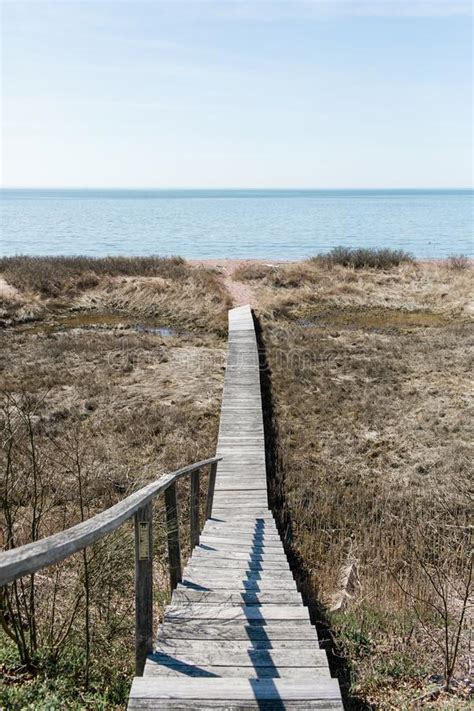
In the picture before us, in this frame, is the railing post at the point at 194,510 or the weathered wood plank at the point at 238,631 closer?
the weathered wood plank at the point at 238,631

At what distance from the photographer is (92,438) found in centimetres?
1157

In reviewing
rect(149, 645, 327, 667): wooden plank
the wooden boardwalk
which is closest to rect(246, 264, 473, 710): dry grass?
the wooden boardwalk

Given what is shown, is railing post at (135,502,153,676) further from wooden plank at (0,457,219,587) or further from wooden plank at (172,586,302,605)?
wooden plank at (172,586,302,605)

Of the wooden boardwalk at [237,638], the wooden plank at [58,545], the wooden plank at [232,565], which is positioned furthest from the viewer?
the wooden plank at [232,565]

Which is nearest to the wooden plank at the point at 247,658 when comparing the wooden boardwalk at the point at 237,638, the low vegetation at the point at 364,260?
the wooden boardwalk at the point at 237,638

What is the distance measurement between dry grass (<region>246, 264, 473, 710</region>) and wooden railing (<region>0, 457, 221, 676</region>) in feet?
5.41

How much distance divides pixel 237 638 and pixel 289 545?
168 inches

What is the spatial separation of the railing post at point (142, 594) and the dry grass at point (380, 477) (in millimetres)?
1644

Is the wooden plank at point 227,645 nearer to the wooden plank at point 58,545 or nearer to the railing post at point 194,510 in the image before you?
the wooden plank at point 58,545

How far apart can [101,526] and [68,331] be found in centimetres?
1990

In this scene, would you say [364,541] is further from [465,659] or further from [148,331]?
[148,331]

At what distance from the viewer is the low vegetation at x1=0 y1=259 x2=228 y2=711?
3.85 m

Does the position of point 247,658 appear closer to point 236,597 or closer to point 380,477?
point 236,597

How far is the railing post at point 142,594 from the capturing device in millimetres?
3271
